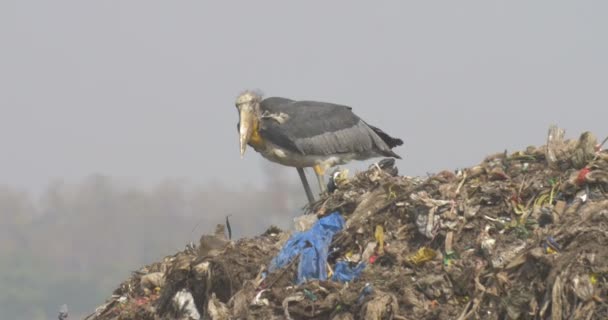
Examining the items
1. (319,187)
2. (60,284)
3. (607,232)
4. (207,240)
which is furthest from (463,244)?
(60,284)

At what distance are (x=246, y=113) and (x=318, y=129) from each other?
0.73 m

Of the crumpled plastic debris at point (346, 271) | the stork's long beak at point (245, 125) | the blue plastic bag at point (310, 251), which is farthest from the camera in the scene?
the stork's long beak at point (245, 125)

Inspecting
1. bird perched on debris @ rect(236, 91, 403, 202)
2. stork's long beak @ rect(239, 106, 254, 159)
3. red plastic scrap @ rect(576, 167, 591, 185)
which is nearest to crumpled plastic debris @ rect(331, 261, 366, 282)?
red plastic scrap @ rect(576, 167, 591, 185)

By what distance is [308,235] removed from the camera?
905cm

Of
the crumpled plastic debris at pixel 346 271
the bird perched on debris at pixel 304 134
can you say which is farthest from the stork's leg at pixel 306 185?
the crumpled plastic debris at pixel 346 271

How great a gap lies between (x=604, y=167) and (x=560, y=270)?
4.95 feet

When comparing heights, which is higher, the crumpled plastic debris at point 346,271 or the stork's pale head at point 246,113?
the stork's pale head at point 246,113

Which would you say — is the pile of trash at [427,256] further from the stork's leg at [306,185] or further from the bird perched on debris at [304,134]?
the bird perched on debris at [304,134]

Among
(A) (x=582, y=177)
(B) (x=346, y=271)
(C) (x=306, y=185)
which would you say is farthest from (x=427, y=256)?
(C) (x=306, y=185)

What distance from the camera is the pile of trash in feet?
25.9

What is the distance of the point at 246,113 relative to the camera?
13.6 meters

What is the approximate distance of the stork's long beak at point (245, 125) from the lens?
1343 cm

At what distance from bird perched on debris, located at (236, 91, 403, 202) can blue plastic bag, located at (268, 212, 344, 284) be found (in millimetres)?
3743

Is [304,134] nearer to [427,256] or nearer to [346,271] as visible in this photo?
[346,271]
